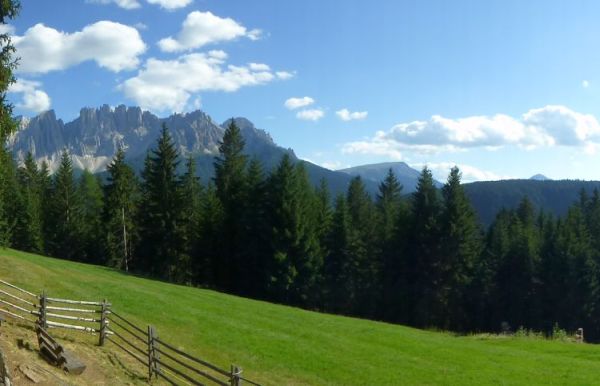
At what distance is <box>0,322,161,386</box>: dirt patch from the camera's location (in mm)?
16500

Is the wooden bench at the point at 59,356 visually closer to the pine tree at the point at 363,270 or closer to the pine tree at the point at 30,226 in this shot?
the pine tree at the point at 363,270

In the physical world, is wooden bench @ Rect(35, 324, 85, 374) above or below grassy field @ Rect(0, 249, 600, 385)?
above

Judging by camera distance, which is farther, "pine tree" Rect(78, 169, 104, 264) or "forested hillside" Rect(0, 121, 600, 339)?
"pine tree" Rect(78, 169, 104, 264)

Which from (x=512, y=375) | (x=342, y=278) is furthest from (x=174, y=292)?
(x=342, y=278)

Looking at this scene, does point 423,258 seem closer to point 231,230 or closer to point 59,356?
point 231,230

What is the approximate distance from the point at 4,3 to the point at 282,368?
69.2 ft

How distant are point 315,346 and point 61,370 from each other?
15421 mm

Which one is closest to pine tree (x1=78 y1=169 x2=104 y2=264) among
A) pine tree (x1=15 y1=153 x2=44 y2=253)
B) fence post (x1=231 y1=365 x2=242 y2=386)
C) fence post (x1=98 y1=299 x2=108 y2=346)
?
pine tree (x1=15 y1=153 x2=44 y2=253)

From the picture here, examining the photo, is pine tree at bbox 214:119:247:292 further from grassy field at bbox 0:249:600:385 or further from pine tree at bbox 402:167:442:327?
grassy field at bbox 0:249:600:385

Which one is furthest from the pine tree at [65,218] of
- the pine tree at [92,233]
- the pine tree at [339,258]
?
the pine tree at [339,258]

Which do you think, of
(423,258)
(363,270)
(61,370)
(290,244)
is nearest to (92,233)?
(290,244)

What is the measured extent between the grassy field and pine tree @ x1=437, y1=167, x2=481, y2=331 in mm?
24083

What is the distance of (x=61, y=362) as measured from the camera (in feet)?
60.3

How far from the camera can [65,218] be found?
3095 inches
